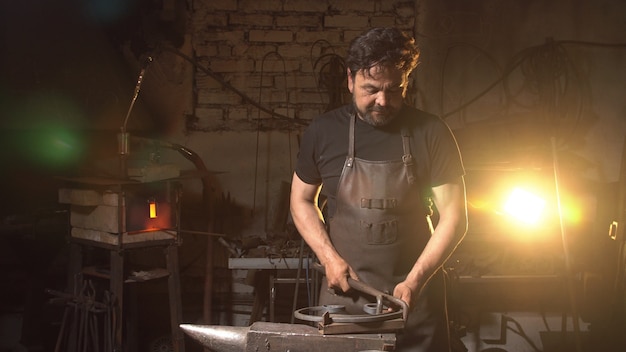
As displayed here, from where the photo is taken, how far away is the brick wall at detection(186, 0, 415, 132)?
5.12 m

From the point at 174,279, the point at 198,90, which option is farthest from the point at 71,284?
the point at 198,90

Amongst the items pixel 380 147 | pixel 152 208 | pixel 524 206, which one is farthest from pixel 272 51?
pixel 380 147

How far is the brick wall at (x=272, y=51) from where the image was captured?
512 centimetres

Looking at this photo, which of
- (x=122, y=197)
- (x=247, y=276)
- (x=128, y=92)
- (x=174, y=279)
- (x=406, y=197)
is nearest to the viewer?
(x=406, y=197)

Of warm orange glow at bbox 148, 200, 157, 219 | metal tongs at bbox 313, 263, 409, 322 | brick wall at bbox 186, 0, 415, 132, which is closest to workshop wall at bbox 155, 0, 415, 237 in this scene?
brick wall at bbox 186, 0, 415, 132

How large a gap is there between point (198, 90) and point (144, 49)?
19.0 inches

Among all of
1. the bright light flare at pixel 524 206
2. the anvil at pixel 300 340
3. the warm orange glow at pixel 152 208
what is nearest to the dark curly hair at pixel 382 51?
the anvil at pixel 300 340

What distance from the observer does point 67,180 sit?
4.19 meters

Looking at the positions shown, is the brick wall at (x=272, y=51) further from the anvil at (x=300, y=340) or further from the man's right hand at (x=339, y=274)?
the anvil at (x=300, y=340)

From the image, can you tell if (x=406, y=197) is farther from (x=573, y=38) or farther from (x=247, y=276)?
(x=573, y=38)

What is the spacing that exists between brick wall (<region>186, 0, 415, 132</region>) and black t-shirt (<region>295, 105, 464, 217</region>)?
214cm

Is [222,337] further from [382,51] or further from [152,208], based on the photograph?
[152,208]

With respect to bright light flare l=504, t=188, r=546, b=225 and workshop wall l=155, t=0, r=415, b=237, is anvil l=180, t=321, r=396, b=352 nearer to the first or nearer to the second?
bright light flare l=504, t=188, r=546, b=225

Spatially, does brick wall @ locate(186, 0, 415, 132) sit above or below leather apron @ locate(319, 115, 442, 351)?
above
